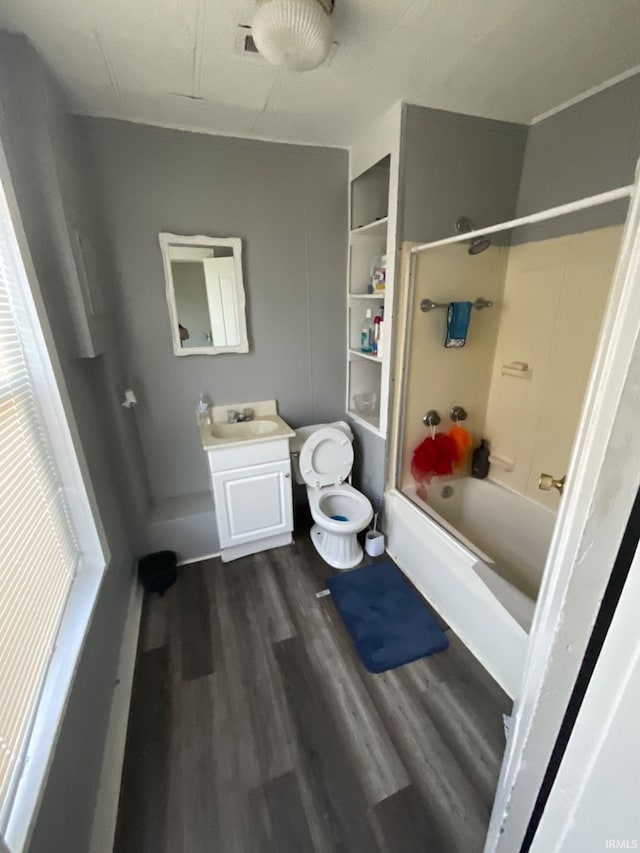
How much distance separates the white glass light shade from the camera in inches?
40.1

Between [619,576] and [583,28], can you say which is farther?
[583,28]

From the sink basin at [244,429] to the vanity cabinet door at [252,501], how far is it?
0.27 metres

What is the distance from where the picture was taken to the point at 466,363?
84.7 inches

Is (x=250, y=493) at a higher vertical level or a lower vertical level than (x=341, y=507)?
higher

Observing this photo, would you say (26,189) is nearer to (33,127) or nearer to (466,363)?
(33,127)

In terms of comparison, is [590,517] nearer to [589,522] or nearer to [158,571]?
[589,522]

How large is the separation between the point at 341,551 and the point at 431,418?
98 centimetres

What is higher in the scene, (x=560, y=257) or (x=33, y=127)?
(x=33, y=127)

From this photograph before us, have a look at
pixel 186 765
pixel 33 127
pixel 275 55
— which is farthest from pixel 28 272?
pixel 186 765

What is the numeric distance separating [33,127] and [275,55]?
0.88m

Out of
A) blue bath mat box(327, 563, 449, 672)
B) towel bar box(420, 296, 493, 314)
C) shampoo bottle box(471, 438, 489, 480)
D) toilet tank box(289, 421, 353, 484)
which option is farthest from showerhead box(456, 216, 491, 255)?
blue bath mat box(327, 563, 449, 672)

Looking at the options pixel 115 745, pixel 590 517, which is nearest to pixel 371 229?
pixel 590 517

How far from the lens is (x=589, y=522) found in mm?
531

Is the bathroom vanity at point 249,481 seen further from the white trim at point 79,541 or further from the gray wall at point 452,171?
the gray wall at point 452,171
